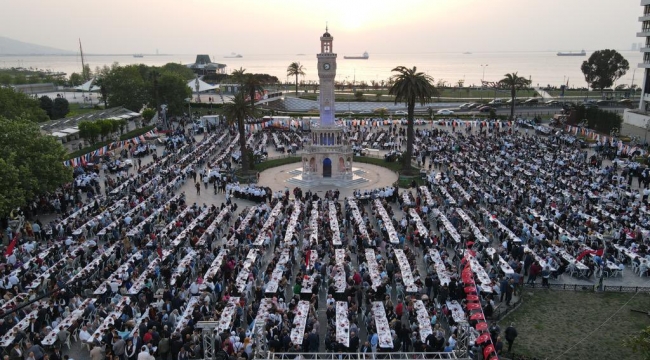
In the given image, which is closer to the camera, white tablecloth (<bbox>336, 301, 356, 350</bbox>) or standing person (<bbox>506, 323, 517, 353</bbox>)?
white tablecloth (<bbox>336, 301, 356, 350</bbox>)

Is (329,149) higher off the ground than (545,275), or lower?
higher

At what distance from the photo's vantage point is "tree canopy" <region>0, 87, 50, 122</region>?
5703 cm

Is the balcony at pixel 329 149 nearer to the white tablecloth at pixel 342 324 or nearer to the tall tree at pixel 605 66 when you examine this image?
the white tablecloth at pixel 342 324

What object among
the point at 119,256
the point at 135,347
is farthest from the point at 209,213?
the point at 135,347

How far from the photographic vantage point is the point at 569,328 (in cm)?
2161

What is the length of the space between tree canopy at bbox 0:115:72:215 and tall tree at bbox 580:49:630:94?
4118 inches

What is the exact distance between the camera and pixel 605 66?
102250mm

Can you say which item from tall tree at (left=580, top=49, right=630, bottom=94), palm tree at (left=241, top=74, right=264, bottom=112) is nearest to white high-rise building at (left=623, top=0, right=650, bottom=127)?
tall tree at (left=580, top=49, right=630, bottom=94)

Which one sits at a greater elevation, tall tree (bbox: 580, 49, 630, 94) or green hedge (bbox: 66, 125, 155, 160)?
tall tree (bbox: 580, 49, 630, 94)

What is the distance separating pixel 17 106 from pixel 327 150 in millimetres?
41418

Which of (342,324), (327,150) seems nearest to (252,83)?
(327,150)

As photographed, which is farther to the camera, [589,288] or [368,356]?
[589,288]

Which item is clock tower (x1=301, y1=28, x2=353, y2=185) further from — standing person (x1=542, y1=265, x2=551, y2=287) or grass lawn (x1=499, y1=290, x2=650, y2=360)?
grass lawn (x1=499, y1=290, x2=650, y2=360)

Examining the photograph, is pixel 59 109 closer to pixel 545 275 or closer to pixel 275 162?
pixel 275 162
